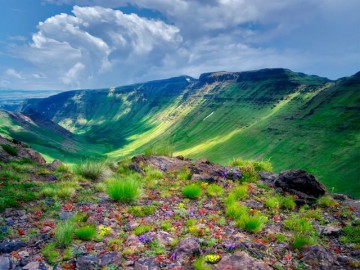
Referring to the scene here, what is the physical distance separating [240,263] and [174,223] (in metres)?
3.49

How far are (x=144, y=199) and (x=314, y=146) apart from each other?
209104 mm

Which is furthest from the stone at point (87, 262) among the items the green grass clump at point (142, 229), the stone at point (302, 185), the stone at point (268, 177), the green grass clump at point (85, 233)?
the stone at point (268, 177)

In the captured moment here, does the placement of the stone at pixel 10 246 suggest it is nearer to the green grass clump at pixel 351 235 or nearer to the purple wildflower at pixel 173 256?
the purple wildflower at pixel 173 256

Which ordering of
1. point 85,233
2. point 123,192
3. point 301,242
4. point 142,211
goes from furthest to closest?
point 123,192 → point 142,211 → point 301,242 → point 85,233

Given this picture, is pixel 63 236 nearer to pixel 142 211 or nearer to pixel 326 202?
pixel 142 211

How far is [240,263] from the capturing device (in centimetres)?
821

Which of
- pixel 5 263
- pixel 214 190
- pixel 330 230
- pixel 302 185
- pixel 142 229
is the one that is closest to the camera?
pixel 5 263

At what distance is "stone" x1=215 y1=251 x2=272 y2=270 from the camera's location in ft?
26.5

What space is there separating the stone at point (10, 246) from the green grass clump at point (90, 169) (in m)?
7.97

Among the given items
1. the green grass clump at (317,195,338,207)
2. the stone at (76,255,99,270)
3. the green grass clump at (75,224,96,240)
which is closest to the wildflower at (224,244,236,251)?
the stone at (76,255,99,270)

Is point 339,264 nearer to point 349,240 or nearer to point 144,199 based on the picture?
point 349,240

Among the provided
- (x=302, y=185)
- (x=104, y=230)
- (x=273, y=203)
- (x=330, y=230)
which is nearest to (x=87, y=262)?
(x=104, y=230)

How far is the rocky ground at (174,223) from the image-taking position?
842 centimetres

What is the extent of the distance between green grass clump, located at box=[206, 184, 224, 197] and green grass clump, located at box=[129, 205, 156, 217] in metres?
3.58
